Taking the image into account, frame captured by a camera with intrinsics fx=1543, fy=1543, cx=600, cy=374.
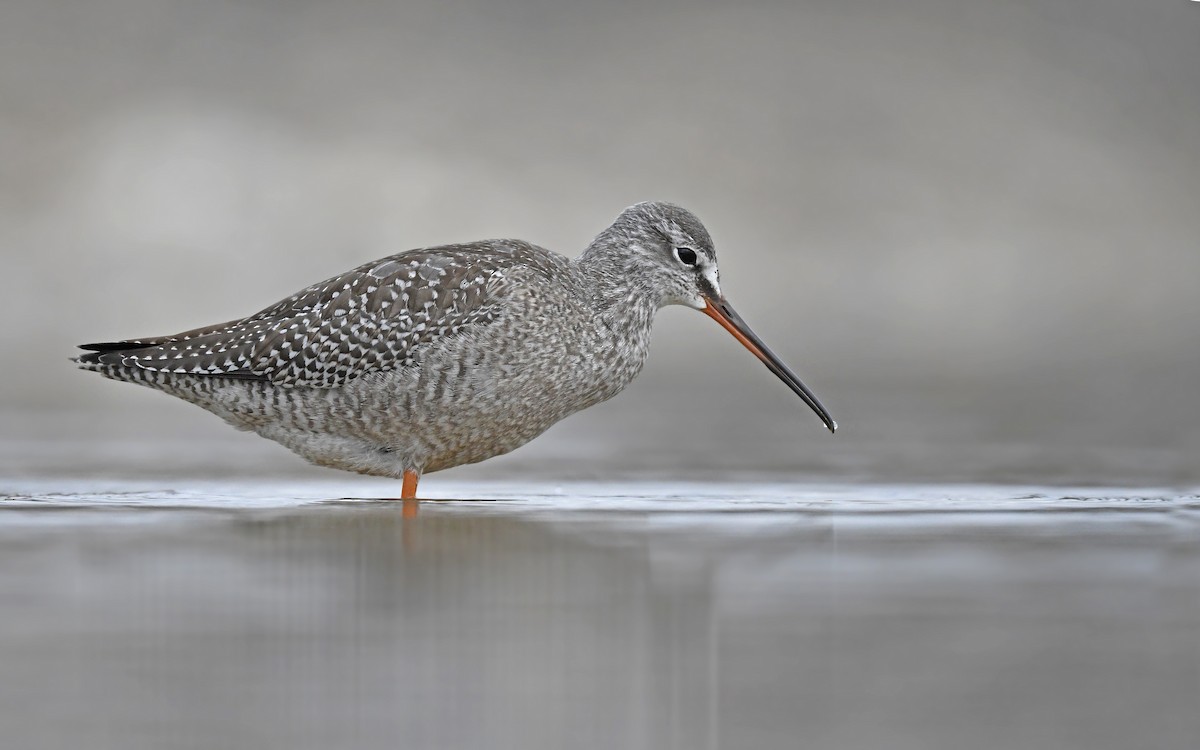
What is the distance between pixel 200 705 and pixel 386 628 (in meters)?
0.90

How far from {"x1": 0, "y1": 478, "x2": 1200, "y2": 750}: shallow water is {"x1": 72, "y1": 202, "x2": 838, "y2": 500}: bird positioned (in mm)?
531

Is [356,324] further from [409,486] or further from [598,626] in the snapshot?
[598,626]

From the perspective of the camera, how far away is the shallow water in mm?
3969

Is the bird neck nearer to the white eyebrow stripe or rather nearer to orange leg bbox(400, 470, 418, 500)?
the white eyebrow stripe

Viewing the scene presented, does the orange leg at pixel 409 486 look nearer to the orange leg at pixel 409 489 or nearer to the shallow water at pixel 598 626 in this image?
the orange leg at pixel 409 489

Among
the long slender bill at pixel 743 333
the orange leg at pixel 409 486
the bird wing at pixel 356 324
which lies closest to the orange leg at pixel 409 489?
the orange leg at pixel 409 486

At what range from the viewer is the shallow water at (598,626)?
3969mm

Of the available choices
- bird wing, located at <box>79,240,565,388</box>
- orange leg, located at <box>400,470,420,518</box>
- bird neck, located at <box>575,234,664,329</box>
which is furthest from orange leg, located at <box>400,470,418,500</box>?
bird neck, located at <box>575,234,664,329</box>

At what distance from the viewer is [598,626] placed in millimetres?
5051

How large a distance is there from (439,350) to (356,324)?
0.49 meters

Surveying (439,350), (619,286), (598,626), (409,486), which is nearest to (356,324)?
(439,350)

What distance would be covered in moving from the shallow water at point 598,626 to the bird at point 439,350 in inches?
20.9

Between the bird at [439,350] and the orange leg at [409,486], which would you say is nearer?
the bird at [439,350]

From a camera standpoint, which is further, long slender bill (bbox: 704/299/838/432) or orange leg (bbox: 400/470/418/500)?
long slender bill (bbox: 704/299/838/432)
